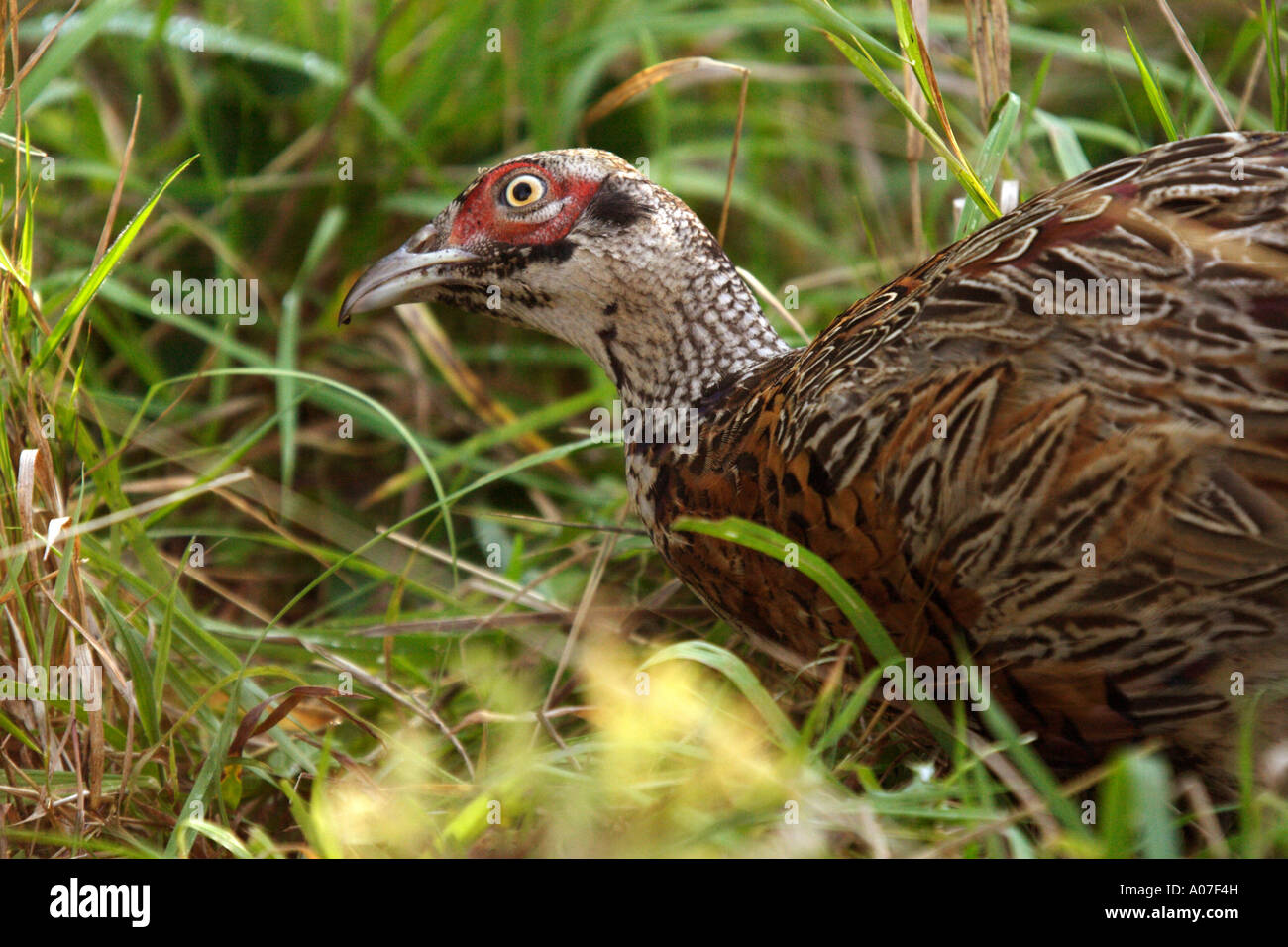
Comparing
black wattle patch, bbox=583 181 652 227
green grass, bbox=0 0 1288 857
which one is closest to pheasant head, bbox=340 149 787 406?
black wattle patch, bbox=583 181 652 227

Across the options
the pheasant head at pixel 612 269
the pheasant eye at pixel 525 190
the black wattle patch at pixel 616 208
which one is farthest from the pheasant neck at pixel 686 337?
the pheasant eye at pixel 525 190

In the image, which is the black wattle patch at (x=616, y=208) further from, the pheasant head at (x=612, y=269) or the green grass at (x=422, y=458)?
the green grass at (x=422, y=458)

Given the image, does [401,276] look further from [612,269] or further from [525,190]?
[612,269]

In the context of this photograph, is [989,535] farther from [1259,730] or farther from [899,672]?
[1259,730]

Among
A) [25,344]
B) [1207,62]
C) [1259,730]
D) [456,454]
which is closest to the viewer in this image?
[1259,730]

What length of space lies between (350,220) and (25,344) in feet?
6.39

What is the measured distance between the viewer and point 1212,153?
7.02 ft

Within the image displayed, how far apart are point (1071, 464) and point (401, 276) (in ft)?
4.74

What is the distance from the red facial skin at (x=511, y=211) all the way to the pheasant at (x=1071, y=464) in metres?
0.56

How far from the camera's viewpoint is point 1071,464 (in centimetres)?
194

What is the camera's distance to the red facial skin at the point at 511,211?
2580 mm

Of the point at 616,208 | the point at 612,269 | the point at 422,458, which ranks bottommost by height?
the point at 422,458

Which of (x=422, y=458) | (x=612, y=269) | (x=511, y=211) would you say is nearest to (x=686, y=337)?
(x=612, y=269)

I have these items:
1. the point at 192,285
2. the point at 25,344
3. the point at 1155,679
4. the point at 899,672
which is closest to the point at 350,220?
the point at 192,285
